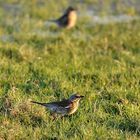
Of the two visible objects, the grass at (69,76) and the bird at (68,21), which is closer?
the grass at (69,76)

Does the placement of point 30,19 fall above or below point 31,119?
below

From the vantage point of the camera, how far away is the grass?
21.2 ft

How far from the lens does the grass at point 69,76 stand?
645 centimetres

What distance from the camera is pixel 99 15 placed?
14.2m

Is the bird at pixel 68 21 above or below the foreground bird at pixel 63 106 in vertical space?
below

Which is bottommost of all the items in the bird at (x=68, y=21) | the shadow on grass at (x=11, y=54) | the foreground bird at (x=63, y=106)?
the bird at (x=68, y=21)

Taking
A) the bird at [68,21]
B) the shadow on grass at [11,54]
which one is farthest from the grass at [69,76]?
the bird at [68,21]

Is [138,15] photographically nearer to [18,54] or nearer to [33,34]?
[33,34]

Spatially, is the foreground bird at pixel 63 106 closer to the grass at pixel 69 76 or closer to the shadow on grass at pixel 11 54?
the grass at pixel 69 76

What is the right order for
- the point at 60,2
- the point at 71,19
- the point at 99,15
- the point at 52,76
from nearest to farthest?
the point at 52,76 → the point at 71,19 → the point at 99,15 → the point at 60,2

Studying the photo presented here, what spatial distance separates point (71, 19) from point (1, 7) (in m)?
2.38

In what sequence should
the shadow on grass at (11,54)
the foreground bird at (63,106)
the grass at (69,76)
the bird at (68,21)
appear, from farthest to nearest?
the bird at (68,21)
the shadow on grass at (11,54)
the foreground bird at (63,106)
the grass at (69,76)

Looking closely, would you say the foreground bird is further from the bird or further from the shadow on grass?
the bird

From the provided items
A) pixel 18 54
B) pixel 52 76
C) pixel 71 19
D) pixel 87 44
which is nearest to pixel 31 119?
pixel 52 76
